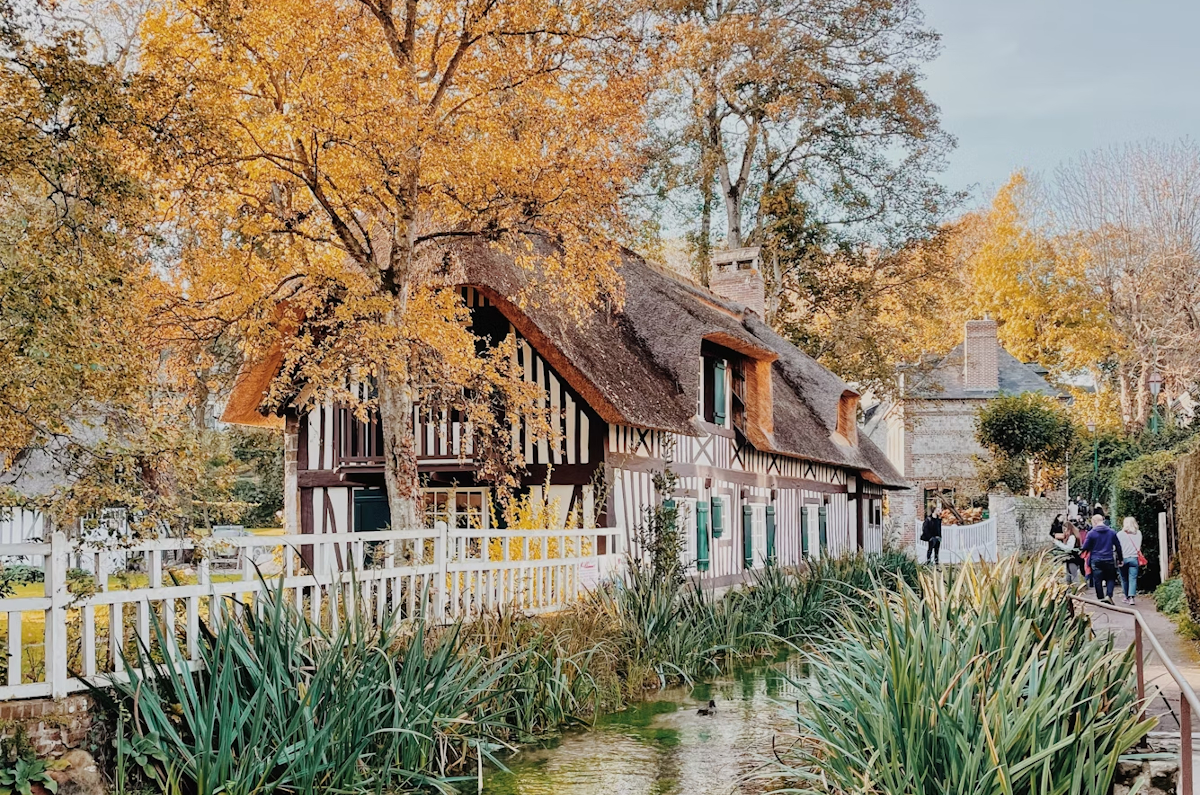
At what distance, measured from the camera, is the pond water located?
24.7 feet

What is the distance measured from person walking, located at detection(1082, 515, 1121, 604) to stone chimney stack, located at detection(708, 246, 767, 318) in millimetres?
10159

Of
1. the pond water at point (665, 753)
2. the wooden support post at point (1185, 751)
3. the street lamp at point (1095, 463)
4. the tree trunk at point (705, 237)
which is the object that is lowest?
the pond water at point (665, 753)

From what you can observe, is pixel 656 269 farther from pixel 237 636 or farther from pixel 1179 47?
pixel 1179 47

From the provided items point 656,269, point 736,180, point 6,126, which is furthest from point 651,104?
point 6,126

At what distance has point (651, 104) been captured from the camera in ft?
95.0

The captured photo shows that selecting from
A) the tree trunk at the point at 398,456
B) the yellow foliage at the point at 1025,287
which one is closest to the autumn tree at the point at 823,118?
the yellow foliage at the point at 1025,287

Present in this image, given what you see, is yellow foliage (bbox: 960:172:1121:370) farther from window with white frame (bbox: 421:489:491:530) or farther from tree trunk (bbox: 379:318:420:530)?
tree trunk (bbox: 379:318:420:530)

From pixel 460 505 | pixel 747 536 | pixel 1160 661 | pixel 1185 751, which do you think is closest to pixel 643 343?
pixel 460 505

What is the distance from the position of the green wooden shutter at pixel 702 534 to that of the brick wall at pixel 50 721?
12.7 m

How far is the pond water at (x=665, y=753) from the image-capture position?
24.7 ft

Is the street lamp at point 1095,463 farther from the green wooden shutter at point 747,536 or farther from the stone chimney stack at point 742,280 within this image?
the green wooden shutter at point 747,536

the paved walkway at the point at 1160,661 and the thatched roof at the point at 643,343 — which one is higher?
the thatched roof at the point at 643,343

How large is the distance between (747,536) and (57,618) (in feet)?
51.6

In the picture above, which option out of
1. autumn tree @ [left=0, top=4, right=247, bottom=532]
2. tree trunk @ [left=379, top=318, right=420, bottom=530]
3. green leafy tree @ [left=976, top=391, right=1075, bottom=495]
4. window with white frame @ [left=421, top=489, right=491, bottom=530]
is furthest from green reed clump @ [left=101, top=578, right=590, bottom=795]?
green leafy tree @ [left=976, top=391, right=1075, bottom=495]
